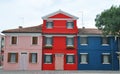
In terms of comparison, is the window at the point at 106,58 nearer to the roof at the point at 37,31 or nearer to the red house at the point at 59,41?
the roof at the point at 37,31

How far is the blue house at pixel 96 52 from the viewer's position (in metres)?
50.4

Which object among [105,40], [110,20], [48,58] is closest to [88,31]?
[105,40]

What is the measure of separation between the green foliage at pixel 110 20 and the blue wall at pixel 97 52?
7.02 m

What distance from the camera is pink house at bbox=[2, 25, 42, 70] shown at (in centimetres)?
5022

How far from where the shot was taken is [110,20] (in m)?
41.9

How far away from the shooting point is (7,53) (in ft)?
166

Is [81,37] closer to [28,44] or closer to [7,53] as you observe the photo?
[28,44]

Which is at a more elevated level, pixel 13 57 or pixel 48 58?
pixel 13 57

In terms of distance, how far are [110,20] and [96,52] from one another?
10.0 metres

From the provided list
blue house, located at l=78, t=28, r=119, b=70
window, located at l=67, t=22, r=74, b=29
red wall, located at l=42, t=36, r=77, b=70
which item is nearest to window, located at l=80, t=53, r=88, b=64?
blue house, located at l=78, t=28, r=119, b=70

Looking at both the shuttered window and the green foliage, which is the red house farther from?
the green foliage

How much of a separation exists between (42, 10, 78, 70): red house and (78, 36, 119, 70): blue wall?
1627mm

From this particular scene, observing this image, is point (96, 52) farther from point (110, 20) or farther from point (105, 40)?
point (110, 20)

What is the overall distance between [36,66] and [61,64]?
408cm
